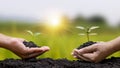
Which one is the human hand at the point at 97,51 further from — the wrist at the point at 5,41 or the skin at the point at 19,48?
the wrist at the point at 5,41

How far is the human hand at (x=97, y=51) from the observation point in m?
2.23

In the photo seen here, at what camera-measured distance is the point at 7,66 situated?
2135mm

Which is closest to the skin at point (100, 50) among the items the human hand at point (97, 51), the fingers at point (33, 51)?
the human hand at point (97, 51)

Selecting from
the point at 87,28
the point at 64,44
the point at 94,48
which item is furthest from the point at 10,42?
the point at 64,44

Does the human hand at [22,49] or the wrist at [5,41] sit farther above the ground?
the wrist at [5,41]

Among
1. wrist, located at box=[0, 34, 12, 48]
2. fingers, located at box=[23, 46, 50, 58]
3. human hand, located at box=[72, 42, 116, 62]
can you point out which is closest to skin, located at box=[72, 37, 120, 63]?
human hand, located at box=[72, 42, 116, 62]

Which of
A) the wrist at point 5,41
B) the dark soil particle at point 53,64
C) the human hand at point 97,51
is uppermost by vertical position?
the wrist at point 5,41

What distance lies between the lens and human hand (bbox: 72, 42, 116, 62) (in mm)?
2227

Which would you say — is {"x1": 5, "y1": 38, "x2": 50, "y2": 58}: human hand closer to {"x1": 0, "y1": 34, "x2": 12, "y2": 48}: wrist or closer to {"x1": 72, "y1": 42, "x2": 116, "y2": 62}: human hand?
{"x1": 0, "y1": 34, "x2": 12, "y2": 48}: wrist

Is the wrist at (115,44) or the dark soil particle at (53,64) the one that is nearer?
the dark soil particle at (53,64)

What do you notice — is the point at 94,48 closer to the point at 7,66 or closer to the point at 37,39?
the point at 7,66

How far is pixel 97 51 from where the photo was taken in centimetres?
225

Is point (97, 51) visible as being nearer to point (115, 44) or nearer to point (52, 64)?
point (115, 44)

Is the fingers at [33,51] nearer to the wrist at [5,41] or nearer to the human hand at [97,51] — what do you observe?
the wrist at [5,41]
